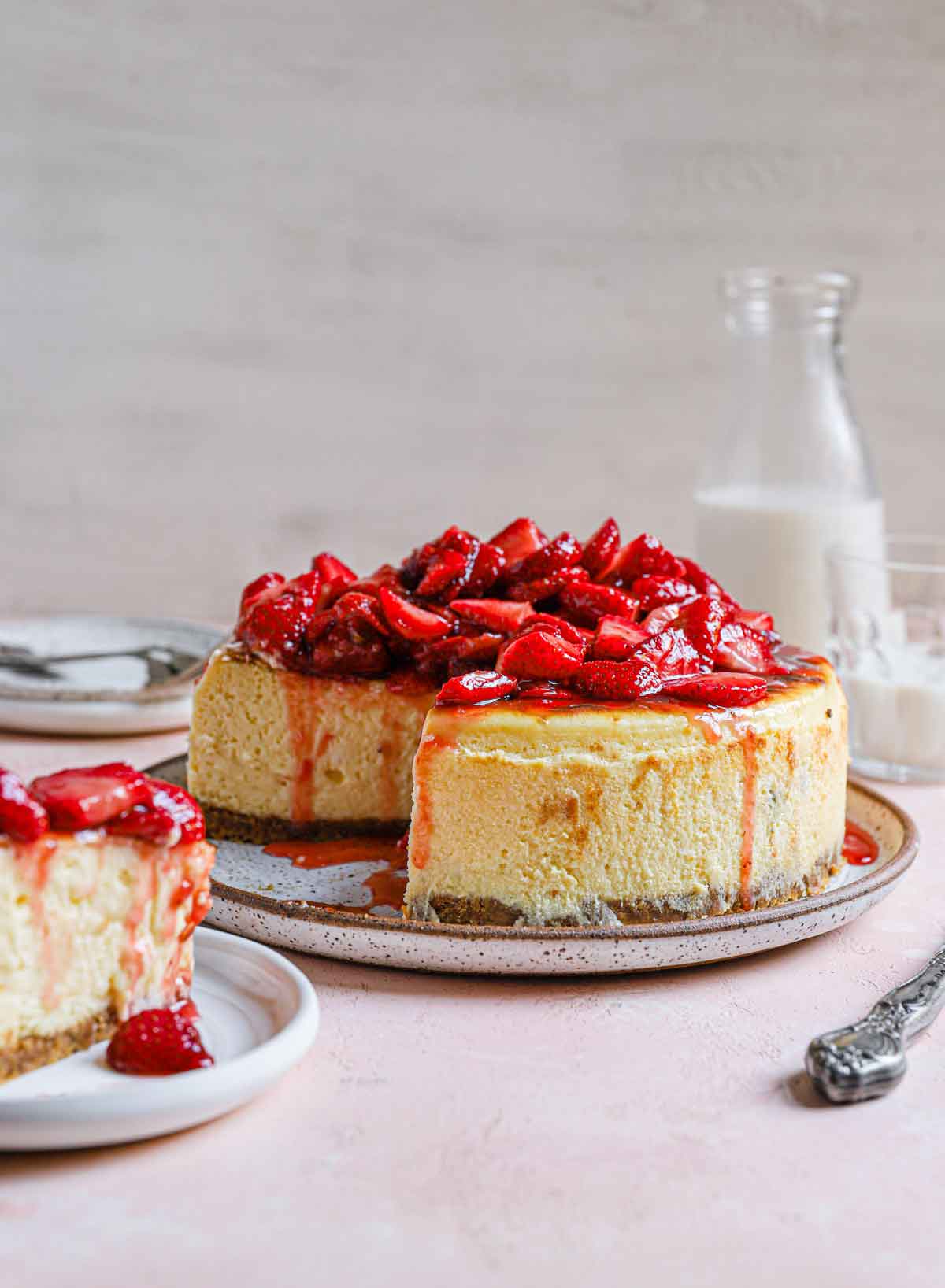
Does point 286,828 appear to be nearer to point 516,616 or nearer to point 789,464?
point 516,616

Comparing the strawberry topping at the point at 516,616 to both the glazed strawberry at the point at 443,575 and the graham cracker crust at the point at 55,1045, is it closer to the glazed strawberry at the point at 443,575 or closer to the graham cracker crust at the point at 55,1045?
the glazed strawberry at the point at 443,575

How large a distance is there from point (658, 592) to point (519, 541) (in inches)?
11.9

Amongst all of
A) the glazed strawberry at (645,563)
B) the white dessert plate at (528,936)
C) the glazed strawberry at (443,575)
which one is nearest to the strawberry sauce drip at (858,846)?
the white dessert plate at (528,936)

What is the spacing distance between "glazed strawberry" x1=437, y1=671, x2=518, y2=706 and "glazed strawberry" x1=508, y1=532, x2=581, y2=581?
0.42 m

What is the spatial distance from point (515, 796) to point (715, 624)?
0.48 m

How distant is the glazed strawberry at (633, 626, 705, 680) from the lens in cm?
218

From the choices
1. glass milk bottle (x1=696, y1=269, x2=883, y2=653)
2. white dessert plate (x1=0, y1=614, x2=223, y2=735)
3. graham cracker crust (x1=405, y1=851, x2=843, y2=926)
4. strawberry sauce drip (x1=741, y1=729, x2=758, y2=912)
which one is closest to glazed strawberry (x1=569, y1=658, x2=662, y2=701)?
strawberry sauce drip (x1=741, y1=729, x2=758, y2=912)

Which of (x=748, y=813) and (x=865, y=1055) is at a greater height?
(x=748, y=813)

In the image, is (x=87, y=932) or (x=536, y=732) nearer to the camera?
(x=87, y=932)

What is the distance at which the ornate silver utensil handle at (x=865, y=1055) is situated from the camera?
1.67m

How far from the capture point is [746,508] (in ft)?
11.8

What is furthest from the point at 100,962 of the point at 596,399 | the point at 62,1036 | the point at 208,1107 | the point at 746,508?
the point at 596,399

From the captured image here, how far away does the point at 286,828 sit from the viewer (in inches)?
102

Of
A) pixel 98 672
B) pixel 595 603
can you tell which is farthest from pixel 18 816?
pixel 98 672
